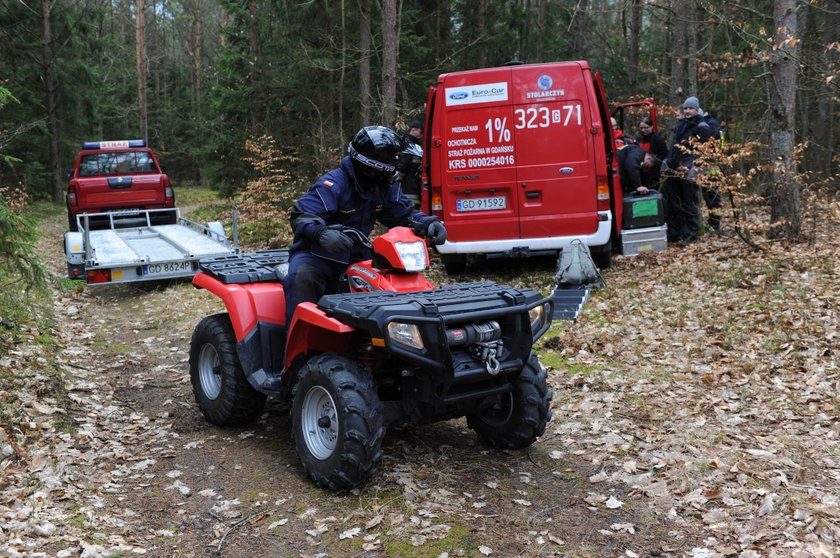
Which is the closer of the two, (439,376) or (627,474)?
(439,376)

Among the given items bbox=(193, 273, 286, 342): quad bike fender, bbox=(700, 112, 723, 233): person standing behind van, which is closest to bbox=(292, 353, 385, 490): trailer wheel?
bbox=(193, 273, 286, 342): quad bike fender

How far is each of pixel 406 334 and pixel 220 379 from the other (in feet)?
7.33

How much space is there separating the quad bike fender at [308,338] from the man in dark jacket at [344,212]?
0.27 m

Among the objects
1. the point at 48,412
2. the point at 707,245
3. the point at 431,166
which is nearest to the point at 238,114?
the point at 431,166

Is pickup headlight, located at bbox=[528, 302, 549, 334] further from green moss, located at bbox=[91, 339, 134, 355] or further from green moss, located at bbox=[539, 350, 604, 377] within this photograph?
green moss, located at bbox=[91, 339, 134, 355]

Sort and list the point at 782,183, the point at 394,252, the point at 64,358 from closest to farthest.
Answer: the point at 394,252 → the point at 64,358 → the point at 782,183

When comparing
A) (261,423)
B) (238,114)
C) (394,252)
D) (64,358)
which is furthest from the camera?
(238,114)

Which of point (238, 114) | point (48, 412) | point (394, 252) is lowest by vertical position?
point (48, 412)

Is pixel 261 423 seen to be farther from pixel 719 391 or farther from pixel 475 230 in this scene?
pixel 475 230

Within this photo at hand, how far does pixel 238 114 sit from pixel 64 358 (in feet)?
49.5

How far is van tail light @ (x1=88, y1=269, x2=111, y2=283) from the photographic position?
34.9 ft

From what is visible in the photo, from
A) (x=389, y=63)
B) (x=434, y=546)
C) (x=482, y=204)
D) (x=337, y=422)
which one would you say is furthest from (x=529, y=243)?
(x=434, y=546)

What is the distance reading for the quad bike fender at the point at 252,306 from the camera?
536cm

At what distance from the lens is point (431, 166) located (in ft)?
33.3
